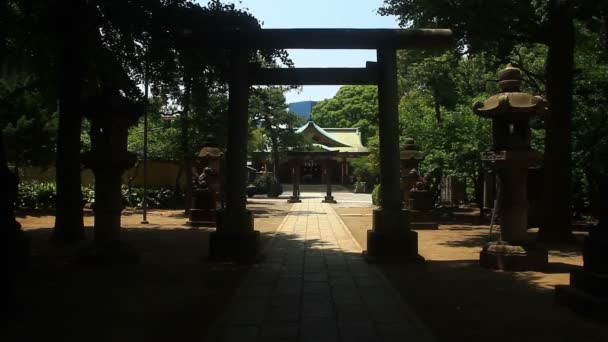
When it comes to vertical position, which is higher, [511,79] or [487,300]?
[511,79]

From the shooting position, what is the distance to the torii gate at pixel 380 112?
31.5 feet

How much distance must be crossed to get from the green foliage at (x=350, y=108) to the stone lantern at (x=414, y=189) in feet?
103

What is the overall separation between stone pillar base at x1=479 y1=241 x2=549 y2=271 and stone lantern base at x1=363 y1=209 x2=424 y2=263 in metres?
1.29

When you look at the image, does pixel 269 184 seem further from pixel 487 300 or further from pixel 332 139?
pixel 487 300

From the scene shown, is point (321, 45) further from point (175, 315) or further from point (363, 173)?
point (363, 173)

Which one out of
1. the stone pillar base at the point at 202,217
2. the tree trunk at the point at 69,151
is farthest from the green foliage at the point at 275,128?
the tree trunk at the point at 69,151

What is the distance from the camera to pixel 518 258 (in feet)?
29.0

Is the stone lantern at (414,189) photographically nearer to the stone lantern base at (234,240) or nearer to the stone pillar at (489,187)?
the stone pillar at (489,187)

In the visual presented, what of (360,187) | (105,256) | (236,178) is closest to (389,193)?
(236,178)

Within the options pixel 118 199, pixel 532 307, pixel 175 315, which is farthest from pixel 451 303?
pixel 118 199

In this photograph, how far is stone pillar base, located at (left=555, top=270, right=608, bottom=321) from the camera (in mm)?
5562

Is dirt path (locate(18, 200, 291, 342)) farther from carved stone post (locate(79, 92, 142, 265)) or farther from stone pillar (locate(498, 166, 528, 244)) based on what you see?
stone pillar (locate(498, 166, 528, 244))

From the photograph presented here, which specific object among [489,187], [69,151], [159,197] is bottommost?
[159,197]

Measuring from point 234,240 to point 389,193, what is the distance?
2.86 m
